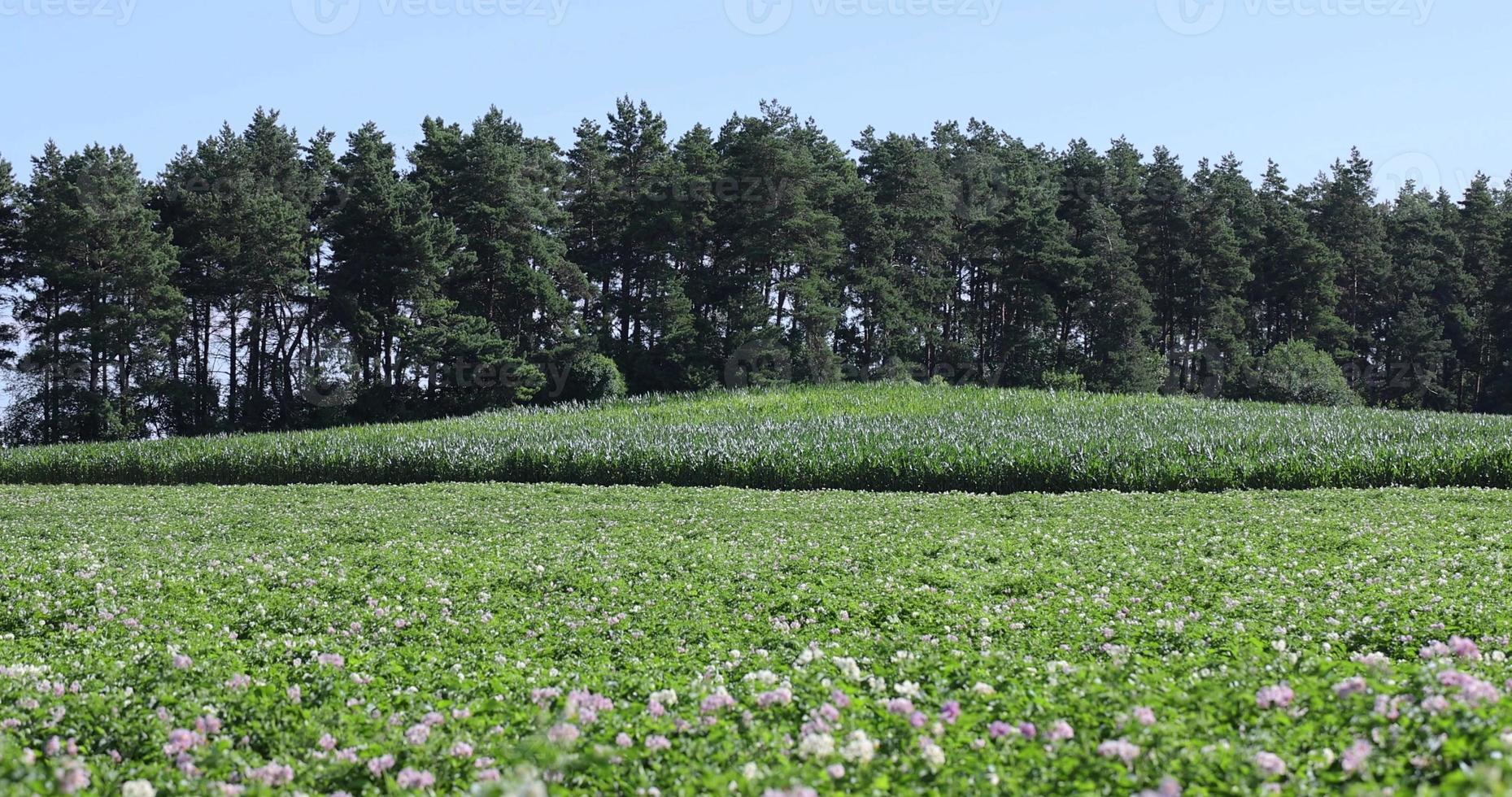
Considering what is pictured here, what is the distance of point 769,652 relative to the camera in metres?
5.82

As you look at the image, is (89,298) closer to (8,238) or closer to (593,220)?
(8,238)

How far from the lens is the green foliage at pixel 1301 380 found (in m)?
43.3

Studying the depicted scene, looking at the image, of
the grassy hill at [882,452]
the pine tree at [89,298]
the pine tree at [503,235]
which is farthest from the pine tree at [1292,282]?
the pine tree at [89,298]

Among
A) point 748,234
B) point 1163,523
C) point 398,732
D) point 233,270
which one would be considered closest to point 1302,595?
point 1163,523

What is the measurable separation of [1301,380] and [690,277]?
28.4m

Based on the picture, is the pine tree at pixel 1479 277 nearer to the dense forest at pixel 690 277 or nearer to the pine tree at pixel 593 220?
the dense forest at pixel 690 277

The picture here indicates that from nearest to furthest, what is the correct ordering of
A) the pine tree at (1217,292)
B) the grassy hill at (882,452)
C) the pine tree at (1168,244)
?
the grassy hill at (882,452)
the pine tree at (1217,292)
the pine tree at (1168,244)

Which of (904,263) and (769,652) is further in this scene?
(904,263)

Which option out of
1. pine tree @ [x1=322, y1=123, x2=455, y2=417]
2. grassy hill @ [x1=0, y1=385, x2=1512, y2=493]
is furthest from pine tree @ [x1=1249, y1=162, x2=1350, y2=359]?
pine tree @ [x1=322, y1=123, x2=455, y2=417]

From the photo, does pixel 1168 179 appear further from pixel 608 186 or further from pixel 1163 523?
pixel 1163 523

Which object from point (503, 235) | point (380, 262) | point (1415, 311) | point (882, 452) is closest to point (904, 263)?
point (503, 235)

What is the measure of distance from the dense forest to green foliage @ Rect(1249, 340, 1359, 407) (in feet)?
0.48

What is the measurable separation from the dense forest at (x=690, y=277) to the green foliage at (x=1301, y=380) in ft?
0.48

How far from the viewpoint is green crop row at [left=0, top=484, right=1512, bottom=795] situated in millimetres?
3273
